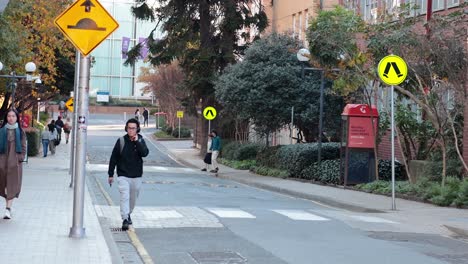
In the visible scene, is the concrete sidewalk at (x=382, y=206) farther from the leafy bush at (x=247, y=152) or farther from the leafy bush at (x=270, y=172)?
the leafy bush at (x=247, y=152)

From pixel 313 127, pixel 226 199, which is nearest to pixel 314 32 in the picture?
pixel 226 199

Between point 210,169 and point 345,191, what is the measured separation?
13683 mm

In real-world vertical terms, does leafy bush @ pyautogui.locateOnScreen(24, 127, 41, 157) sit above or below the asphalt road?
above

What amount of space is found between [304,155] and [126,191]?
1855cm

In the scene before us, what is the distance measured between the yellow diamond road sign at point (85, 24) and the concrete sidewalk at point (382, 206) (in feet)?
21.4

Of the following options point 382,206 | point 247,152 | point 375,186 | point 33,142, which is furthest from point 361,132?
point 33,142

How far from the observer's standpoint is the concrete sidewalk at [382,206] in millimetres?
14828

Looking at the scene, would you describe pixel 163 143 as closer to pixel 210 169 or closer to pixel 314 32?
pixel 210 169

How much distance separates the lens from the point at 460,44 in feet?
65.7

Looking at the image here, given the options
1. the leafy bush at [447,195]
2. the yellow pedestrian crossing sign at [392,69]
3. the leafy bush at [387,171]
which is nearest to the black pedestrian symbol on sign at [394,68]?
the yellow pedestrian crossing sign at [392,69]

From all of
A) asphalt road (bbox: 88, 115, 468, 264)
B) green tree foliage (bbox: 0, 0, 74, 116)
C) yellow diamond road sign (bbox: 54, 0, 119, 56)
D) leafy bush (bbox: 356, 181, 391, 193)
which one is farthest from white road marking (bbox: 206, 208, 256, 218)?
green tree foliage (bbox: 0, 0, 74, 116)

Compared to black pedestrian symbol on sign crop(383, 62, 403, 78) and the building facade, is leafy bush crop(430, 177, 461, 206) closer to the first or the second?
black pedestrian symbol on sign crop(383, 62, 403, 78)

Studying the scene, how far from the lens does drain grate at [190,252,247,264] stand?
9.91 m

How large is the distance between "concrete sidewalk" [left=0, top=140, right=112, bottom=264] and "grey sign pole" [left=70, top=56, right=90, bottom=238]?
0.24 meters
